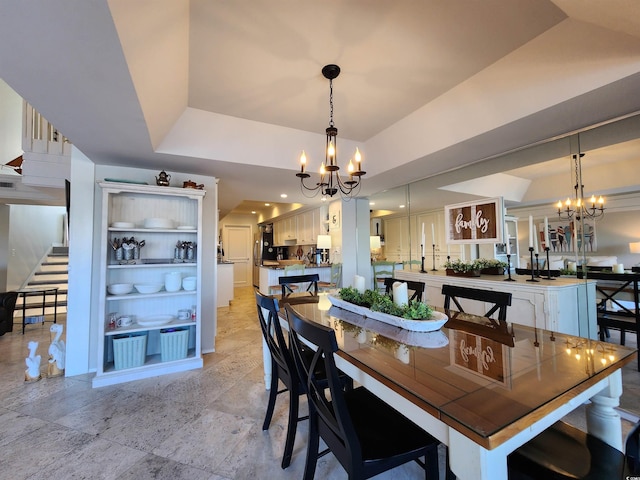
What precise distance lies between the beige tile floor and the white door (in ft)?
19.8

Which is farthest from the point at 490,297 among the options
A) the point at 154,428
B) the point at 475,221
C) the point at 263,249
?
the point at 263,249

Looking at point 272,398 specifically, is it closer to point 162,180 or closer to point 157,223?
point 157,223

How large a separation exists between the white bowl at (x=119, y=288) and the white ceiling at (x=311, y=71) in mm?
1300

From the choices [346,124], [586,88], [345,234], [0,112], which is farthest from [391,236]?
[0,112]

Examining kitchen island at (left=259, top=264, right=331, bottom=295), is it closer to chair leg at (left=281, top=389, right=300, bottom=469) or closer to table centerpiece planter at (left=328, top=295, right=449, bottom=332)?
table centerpiece planter at (left=328, top=295, right=449, bottom=332)

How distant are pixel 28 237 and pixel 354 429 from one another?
8.66 meters

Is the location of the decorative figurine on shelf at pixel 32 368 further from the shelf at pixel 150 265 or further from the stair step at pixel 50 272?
the stair step at pixel 50 272

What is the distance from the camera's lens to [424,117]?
8.77 feet

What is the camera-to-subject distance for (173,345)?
2.93 metres

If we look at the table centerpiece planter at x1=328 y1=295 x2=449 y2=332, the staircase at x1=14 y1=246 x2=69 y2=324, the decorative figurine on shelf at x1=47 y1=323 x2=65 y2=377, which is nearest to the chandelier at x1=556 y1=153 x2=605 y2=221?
the table centerpiece planter at x1=328 y1=295 x2=449 y2=332

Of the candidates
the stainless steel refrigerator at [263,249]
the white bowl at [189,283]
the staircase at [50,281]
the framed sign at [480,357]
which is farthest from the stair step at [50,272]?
the framed sign at [480,357]

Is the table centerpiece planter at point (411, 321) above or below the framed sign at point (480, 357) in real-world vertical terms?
above

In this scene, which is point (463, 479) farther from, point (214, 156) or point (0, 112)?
point (0, 112)

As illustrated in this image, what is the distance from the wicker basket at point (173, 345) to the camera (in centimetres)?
290
